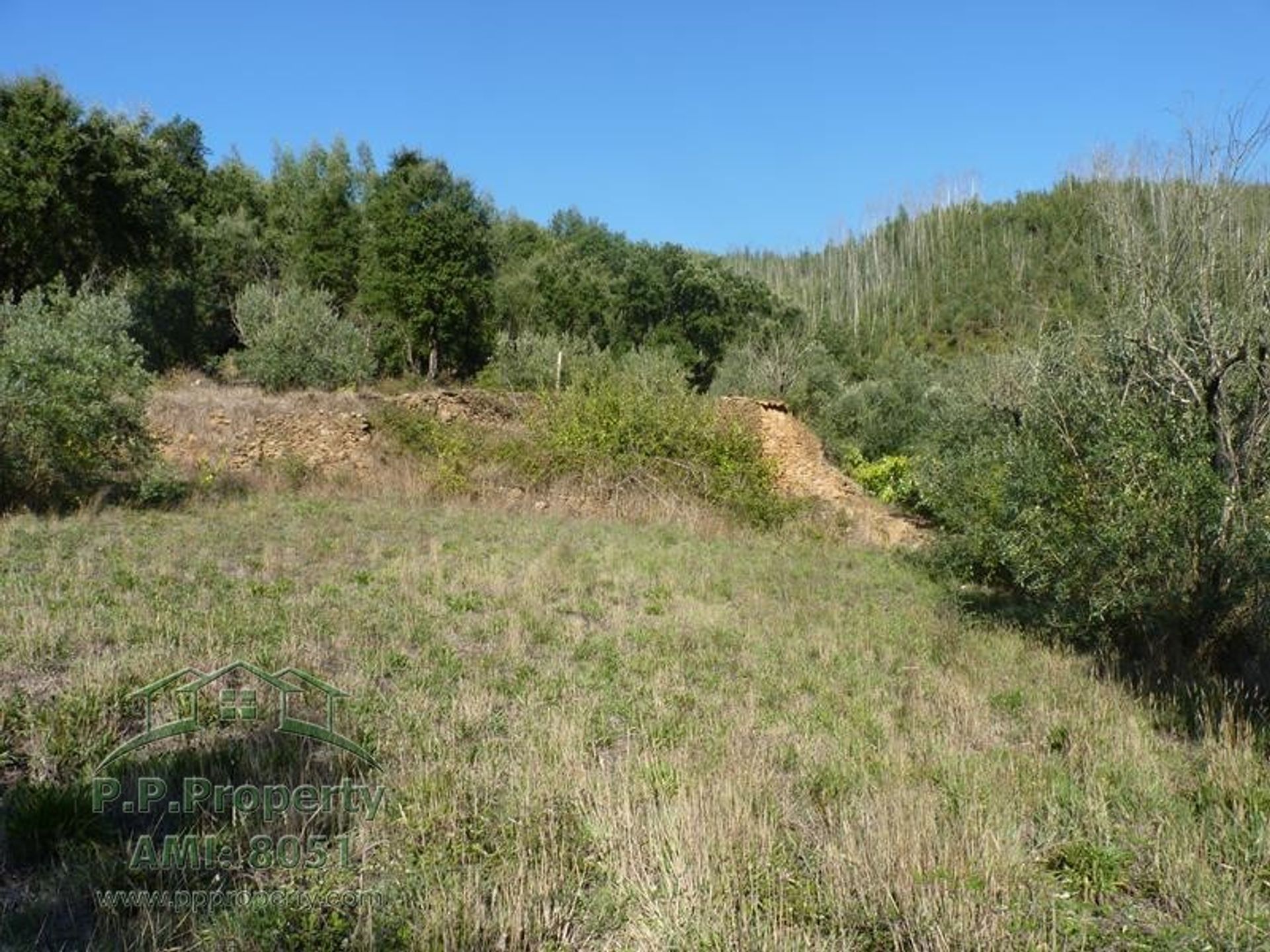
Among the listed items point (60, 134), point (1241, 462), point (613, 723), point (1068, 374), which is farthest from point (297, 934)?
point (60, 134)

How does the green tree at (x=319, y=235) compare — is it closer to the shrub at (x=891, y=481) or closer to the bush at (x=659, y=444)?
the bush at (x=659, y=444)

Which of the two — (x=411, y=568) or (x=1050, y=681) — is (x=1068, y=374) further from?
(x=411, y=568)

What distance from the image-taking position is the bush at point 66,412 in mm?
10258

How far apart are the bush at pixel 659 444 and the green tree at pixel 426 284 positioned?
14963 mm

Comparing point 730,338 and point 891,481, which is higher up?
point 730,338

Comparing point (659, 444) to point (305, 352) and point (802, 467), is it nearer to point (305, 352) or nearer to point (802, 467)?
point (802, 467)

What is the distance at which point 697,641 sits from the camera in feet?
23.1

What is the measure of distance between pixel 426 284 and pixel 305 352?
9.17 m

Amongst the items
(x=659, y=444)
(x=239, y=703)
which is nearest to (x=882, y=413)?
(x=659, y=444)

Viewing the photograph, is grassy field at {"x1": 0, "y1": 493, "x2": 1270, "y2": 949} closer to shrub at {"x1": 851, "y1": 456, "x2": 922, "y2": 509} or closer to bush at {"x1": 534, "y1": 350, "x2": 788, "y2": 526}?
bush at {"x1": 534, "y1": 350, "x2": 788, "y2": 526}

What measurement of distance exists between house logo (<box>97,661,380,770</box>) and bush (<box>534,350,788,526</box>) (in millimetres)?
10786

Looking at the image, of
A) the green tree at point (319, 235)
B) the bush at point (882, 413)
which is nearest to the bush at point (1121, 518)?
the bush at point (882, 413)

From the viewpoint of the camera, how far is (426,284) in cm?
2911

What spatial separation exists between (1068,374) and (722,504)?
25.8 ft
